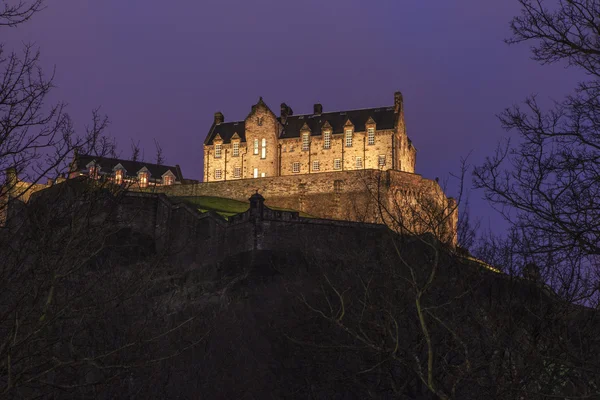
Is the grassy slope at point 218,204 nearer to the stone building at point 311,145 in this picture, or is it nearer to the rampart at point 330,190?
the rampart at point 330,190

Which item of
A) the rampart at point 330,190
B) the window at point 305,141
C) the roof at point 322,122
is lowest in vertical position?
the rampart at point 330,190

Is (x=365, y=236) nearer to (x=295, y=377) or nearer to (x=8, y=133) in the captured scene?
(x=295, y=377)

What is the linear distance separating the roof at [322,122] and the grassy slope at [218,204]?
37.0ft

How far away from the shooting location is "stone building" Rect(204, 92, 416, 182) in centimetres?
6700

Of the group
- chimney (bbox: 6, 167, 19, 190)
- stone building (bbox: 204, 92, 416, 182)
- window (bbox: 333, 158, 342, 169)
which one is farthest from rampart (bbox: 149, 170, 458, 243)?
chimney (bbox: 6, 167, 19, 190)

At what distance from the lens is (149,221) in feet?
164

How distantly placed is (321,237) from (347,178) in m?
14.4

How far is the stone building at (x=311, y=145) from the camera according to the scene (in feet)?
220

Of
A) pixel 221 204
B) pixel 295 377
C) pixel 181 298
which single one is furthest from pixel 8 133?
pixel 221 204

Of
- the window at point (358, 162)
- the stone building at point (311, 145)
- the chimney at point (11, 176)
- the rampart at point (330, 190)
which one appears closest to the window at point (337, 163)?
the stone building at point (311, 145)

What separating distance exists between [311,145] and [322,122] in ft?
10.7

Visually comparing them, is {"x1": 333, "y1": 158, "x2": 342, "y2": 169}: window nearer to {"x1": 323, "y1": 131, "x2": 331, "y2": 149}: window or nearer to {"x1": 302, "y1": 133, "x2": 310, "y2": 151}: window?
{"x1": 323, "y1": 131, "x2": 331, "y2": 149}: window

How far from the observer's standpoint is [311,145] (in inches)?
2712

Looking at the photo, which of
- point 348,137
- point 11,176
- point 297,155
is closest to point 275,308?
point 297,155
